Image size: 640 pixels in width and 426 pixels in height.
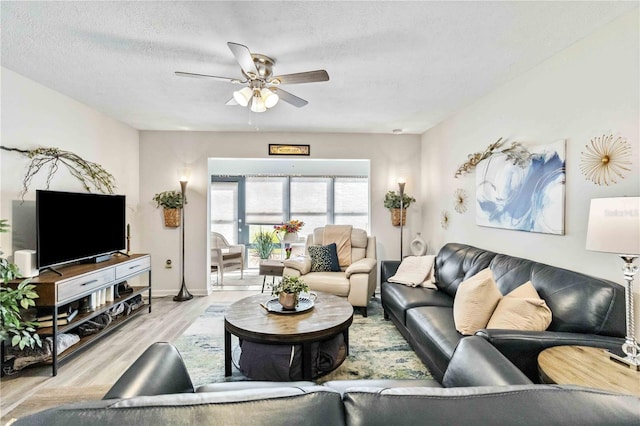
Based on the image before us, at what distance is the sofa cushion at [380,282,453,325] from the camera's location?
2.75m

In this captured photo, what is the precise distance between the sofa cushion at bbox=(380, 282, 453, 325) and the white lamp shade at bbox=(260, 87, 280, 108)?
2103mm

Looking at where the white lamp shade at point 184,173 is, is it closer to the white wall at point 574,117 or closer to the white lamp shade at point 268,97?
the white lamp shade at point 268,97

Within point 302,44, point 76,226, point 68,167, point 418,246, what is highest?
point 302,44

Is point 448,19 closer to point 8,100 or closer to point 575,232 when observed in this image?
point 575,232

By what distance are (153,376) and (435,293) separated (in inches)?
102

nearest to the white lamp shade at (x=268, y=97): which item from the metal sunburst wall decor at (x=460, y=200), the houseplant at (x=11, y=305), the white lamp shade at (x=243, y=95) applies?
the white lamp shade at (x=243, y=95)

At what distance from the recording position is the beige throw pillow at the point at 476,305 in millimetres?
2021

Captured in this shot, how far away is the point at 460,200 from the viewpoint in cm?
369

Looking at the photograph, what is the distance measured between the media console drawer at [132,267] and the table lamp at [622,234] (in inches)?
154

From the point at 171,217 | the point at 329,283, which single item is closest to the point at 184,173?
the point at 171,217

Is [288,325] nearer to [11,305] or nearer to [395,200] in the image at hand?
[11,305]

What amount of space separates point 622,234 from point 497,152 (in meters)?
1.73

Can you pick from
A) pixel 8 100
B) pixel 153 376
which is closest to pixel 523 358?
pixel 153 376

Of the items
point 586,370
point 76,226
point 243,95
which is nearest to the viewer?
point 586,370
